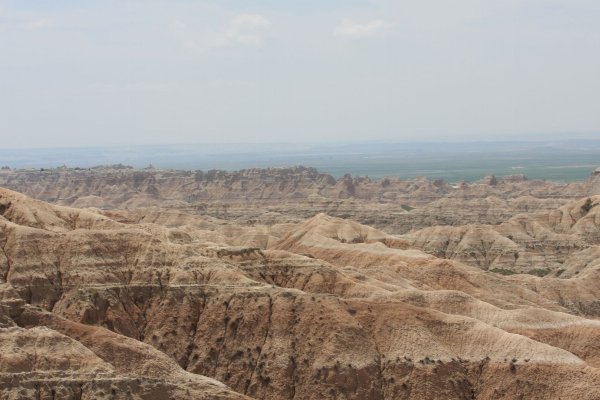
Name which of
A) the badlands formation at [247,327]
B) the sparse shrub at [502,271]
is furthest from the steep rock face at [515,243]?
the badlands formation at [247,327]

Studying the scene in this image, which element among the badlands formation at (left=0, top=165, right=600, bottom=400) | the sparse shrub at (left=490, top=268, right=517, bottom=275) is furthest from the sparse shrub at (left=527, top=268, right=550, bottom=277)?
the badlands formation at (left=0, top=165, right=600, bottom=400)

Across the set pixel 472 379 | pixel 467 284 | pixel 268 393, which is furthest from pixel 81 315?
pixel 467 284

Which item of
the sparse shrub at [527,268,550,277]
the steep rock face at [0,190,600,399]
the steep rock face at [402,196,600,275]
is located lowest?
the sparse shrub at [527,268,550,277]

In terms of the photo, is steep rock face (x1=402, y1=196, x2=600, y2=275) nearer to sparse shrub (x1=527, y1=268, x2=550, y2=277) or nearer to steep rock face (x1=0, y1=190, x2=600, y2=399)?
sparse shrub (x1=527, y1=268, x2=550, y2=277)

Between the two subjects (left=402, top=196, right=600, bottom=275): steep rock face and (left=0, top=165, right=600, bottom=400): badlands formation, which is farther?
(left=402, top=196, right=600, bottom=275): steep rock face

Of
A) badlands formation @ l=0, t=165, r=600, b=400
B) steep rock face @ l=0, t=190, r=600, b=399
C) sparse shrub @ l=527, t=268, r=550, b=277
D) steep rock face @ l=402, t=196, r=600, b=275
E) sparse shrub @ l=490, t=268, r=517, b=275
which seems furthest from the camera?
steep rock face @ l=402, t=196, r=600, b=275

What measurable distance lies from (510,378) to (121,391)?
117ft

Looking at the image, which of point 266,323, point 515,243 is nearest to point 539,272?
point 515,243

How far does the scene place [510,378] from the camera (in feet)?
264

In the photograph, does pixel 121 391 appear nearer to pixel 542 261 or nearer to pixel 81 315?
pixel 81 315

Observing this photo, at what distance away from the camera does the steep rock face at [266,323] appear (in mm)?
79125

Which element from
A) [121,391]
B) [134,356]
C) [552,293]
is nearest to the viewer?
[121,391]

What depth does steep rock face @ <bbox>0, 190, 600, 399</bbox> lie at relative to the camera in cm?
7912

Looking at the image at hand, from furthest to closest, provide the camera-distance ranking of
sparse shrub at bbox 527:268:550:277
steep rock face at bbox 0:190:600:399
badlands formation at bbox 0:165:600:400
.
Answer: sparse shrub at bbox 527:268:550:277 → steep rock face at bbox 0:190:600:399 → badlands formation at bbox 0:165:600:400
